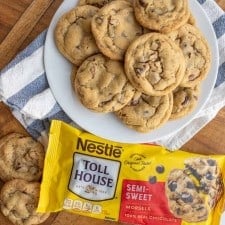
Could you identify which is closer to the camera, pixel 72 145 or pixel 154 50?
pixel 154 50

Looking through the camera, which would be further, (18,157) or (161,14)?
(18,157)

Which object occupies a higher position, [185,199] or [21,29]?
[21,29]

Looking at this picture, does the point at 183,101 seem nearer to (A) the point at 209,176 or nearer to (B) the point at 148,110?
(B) the point at 148,110

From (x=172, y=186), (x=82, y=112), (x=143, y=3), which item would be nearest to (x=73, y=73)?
(x=82, y=112)

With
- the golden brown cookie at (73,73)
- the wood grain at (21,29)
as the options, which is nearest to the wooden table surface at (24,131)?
Answer: the wood grain at (21,29)

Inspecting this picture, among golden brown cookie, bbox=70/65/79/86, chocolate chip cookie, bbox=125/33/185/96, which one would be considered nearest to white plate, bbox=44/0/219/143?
golden brown cookie, bbox=70/65/79/86

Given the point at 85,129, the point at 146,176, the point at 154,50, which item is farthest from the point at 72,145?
the point at 154,50

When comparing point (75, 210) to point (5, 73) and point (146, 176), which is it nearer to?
point (146, 176)
